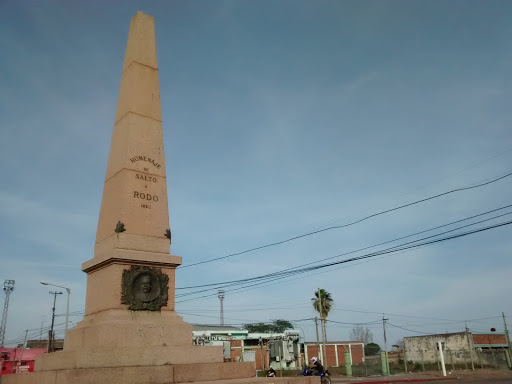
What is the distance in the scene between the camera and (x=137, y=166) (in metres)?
10.2

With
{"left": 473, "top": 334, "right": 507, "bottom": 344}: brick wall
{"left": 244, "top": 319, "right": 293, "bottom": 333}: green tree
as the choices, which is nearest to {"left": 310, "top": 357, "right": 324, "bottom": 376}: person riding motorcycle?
{"left": 473, "top": 334, "right": 507, "bottom": 344}: brick wall

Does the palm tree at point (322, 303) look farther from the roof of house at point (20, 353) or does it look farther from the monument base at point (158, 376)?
the monument base at point (158, 376)

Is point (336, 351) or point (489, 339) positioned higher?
point (489, 339)

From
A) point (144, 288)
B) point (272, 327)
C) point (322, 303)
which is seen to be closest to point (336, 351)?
point (322, 303)

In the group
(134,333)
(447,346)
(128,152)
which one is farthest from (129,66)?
(447,346)

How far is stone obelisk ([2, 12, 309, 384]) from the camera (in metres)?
8.08

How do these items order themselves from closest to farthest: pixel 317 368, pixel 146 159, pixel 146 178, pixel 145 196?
pixel 145 196 < pixel 146 178 < pixel 146 159 < pixel 317 368

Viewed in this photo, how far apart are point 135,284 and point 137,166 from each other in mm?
2745

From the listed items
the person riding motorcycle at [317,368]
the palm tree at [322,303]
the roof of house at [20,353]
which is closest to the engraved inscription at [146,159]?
the person riding motorcycle at [317,368]

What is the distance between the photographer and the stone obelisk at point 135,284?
808 cm

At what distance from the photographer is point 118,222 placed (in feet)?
31.4

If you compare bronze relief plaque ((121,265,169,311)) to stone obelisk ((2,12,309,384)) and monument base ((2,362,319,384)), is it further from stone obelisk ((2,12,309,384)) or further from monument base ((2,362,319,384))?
monument base ((2,362,319,384))

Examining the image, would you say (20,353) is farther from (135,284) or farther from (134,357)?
(134,357)

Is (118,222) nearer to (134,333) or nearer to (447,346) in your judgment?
(134,333)
